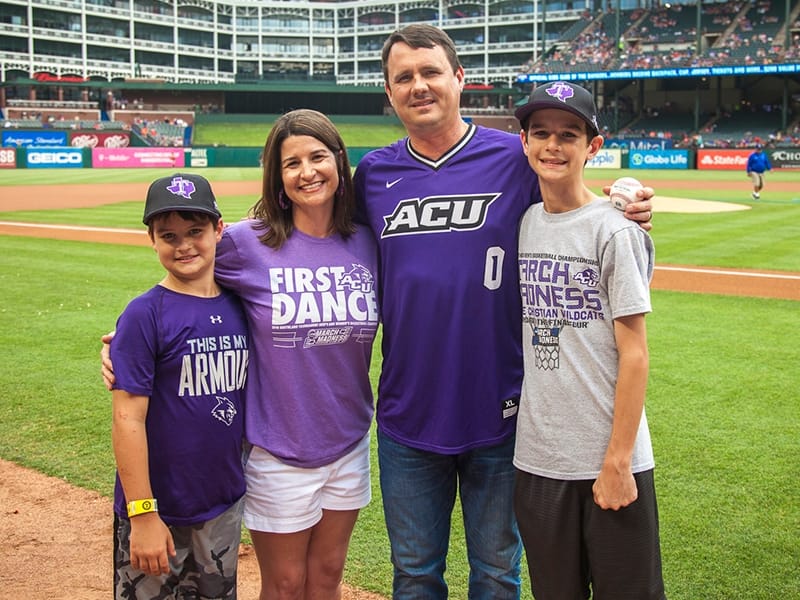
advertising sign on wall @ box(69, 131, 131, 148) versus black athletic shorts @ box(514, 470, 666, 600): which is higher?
advertising sign on wall @ box(69, 131, 131, 148)

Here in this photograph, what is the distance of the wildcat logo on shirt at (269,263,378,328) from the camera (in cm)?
325

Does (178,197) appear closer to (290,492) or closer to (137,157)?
(290,492)

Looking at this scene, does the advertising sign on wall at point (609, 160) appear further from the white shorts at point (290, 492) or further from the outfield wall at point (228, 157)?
the white shorts at point (290, 492)

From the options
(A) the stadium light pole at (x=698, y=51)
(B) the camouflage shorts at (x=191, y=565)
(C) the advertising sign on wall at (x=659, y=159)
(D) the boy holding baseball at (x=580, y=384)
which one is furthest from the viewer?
(A) the stadium light pole at (x=698, y=51)

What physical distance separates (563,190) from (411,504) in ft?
4.52

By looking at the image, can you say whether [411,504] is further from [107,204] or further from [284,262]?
[107,204]

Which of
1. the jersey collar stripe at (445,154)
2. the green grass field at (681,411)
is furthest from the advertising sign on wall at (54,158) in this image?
the jersey collar stripe at (445,154)

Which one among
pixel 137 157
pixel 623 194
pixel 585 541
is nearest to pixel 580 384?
pixel 585 541

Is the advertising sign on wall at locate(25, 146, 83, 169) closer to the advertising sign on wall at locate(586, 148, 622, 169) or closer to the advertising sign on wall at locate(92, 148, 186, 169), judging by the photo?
the advertising sign on wall at locate(92, 148, 186, 169)

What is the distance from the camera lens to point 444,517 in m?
3.35

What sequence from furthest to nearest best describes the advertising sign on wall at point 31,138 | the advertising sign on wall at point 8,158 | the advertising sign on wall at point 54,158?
the advertising sign on wall at point 31,138, the advertising sign on wall at point 54,158, the advertising sign on wall at point 8,158

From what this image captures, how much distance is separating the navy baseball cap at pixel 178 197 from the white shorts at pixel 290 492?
3.25 ft

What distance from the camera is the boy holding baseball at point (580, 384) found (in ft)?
9.09

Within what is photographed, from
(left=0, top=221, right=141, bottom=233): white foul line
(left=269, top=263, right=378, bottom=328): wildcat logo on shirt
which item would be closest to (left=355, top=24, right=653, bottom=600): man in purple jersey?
(left=269, top=263, right=378, bottom=328): wildcat logo on shirt
